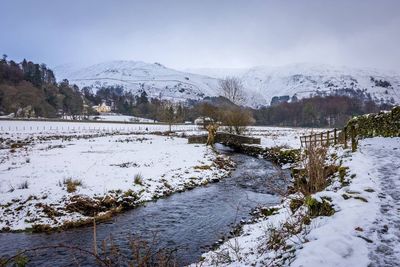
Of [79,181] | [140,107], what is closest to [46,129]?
[79,181]

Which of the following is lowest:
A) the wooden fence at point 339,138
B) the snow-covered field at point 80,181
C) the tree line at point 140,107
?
the snow-covered field at point 80,181

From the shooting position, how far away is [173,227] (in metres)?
12.5

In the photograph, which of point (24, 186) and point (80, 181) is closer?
point (24, 186)

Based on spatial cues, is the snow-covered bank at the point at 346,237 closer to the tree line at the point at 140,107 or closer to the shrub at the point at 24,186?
the shrub at the point at 24,186

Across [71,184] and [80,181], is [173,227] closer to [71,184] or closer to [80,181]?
[71,184]

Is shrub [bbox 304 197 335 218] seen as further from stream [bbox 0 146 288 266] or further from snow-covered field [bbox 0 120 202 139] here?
snow-covered field [bbox 0 120 202 139]

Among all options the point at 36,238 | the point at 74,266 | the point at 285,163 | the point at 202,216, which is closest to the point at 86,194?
the point at 36,238

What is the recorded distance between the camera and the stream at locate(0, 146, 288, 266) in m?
9.95

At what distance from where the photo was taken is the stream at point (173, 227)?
995 cm

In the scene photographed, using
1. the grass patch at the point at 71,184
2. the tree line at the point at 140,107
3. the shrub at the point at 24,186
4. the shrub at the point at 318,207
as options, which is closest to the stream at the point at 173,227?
the shrub at the point at 318,207

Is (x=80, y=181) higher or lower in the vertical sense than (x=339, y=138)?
lower

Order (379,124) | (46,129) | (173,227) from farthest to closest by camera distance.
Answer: (46,129) → (379,124) → (173,227)

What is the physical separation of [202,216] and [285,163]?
18.4 metres

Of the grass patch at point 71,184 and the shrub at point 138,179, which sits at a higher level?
the grass patch at point 71,184
